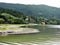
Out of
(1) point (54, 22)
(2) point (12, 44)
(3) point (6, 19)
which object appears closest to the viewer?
(2) point (12, 44)

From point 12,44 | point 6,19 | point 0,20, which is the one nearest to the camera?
point 12,44

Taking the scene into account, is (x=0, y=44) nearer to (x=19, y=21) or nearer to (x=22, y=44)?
(x=22, y=44)

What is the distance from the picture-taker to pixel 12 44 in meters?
22.7

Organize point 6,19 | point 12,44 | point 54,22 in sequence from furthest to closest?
point 54,22
point 6,19
point 12,44

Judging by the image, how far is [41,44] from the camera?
74.6 ft

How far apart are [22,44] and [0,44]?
2503 millimetres

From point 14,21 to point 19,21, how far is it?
5665 millimetres

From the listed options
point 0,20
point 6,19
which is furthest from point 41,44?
point 6,19

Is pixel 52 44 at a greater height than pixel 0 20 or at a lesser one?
greater

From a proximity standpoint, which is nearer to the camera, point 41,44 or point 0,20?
point 41,44

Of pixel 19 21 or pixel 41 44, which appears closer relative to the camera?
pixel 41 44

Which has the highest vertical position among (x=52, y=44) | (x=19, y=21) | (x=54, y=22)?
(x=52, y=44)

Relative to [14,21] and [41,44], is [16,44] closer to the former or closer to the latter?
[41,44]

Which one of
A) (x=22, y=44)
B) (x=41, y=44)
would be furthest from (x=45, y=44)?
(x=22, y=44)
